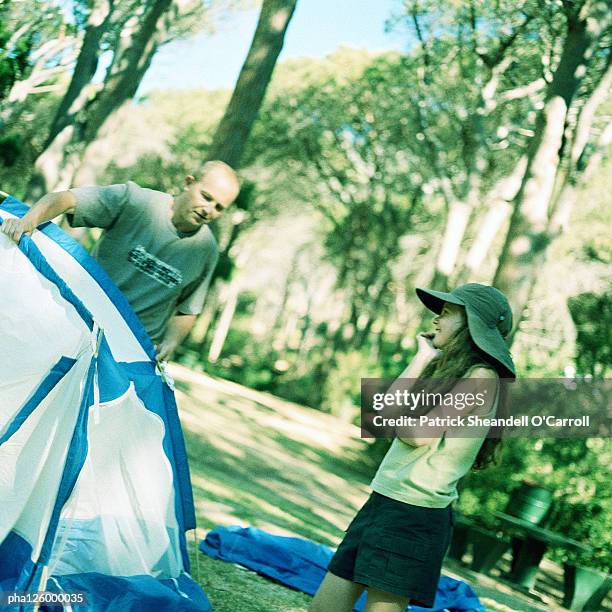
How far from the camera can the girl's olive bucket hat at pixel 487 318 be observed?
2.94 m

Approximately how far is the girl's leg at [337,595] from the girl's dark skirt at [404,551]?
0.25 ft

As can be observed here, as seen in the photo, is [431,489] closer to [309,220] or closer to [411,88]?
[411,88]

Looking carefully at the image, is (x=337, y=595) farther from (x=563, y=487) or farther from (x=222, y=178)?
(x=563, y=487)

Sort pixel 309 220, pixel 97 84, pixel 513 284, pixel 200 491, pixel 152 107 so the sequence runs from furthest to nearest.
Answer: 1. pixel 309 220
2. pixel 152 107
3. pixel 97 84
4. pixel 513 284
5. pixel 200 491

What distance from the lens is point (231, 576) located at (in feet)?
15.3

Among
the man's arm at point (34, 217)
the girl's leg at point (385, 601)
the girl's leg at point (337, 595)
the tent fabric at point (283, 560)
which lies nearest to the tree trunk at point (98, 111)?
the tent fabric at point (283, 560)

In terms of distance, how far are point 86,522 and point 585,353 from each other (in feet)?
26.9

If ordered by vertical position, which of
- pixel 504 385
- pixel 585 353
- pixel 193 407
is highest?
pixel 585 353

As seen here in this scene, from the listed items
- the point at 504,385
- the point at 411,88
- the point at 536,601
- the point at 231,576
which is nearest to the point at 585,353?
the point at 536,601

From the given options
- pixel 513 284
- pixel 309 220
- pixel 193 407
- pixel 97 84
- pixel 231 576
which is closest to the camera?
pixel 231 576

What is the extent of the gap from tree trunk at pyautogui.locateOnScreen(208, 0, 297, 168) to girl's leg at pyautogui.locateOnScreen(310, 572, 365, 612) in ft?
16.8

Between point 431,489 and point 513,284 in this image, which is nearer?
point 431,489

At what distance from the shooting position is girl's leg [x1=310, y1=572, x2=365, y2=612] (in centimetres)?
301

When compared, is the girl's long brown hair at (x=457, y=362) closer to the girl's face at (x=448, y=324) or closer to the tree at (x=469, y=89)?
the girl's face at (x=448, y=324)
